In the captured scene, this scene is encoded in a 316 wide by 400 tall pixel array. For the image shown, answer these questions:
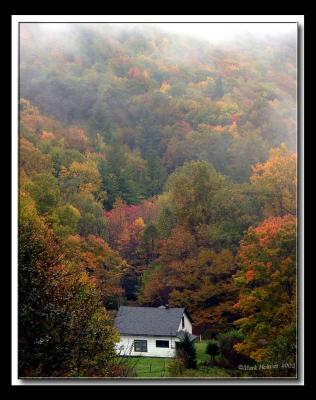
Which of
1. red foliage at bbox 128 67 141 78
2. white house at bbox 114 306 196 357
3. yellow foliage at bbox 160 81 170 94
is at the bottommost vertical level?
white house at bbox 114 306 196 357

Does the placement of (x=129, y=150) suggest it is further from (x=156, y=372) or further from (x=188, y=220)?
(x=156, y=372)

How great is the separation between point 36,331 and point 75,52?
4.55 metres

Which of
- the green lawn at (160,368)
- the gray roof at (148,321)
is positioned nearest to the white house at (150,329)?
the gray roof at (148,321)

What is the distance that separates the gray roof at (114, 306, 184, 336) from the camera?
13.7m

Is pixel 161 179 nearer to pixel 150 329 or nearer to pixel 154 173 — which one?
pixel 154 173

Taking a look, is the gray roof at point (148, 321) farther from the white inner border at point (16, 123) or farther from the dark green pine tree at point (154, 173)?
the dark green pine tree at point (154, 173)

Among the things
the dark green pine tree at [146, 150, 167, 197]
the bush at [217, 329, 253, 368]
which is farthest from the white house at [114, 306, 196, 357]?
the dark green pine tree at [146, 150, 167, 197]

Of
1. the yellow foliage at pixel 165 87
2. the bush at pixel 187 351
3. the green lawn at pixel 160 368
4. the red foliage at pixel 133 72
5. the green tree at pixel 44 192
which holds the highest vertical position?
the red foliage at pixel 133 72

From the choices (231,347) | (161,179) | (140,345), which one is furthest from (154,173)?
(231,347)

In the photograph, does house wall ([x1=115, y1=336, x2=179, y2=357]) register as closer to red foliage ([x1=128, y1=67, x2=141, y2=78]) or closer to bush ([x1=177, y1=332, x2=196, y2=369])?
bush ([x1=177, y1=332, x2=196, y2=369])

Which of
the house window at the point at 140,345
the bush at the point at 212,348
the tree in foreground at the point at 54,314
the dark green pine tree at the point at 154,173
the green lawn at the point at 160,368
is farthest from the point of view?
the dark green pine tree at the point at 154,173

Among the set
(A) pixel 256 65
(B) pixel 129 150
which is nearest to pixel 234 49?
(A) pixel 256 65

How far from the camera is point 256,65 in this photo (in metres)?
14.1

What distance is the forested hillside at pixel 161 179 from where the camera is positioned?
13656 millimetres
